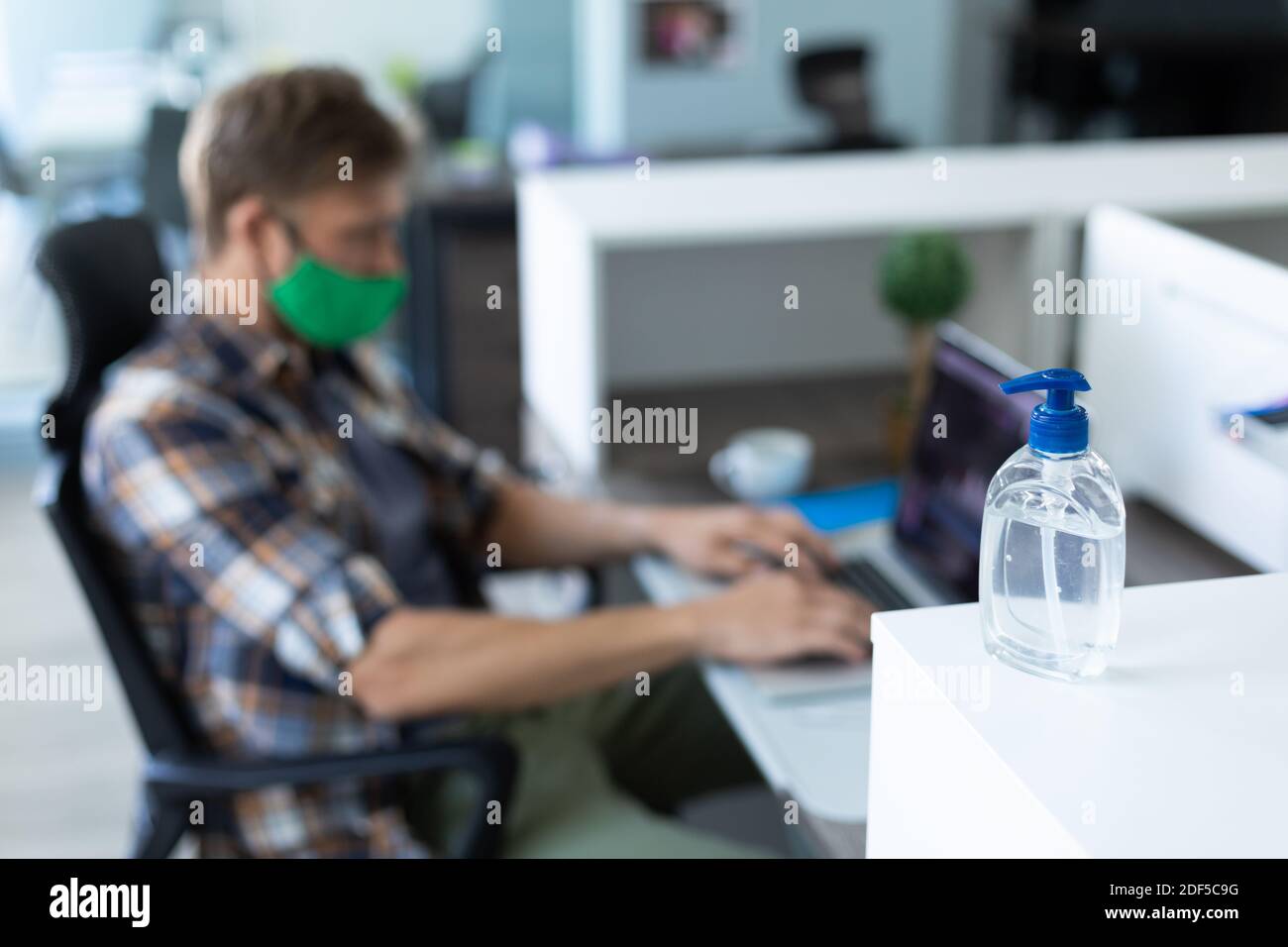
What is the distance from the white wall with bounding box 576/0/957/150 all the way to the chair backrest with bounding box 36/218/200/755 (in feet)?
12.8

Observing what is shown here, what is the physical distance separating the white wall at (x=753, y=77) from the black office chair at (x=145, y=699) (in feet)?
13.2

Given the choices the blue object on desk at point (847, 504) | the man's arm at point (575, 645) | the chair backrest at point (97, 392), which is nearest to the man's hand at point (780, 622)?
the man's arm at point (575, 645)

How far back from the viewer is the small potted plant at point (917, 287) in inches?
73.0

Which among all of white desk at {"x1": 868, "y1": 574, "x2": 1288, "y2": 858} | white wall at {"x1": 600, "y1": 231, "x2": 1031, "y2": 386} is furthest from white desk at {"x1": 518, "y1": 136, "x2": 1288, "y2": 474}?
white desk at {"x1": 868, "y1": 574, "x2": 1288, "y2": 858}

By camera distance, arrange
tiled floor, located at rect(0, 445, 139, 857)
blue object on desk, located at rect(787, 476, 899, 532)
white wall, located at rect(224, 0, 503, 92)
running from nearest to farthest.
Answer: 1. blue object on desk, located at rect(787, 476, 899, 532)
2. tiled floor, located at rect(0, 445, 139, 857)
3. white wall, located at rect(224, 0, 503, 92)

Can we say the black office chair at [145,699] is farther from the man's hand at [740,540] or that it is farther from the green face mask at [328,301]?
the man's hand at [740,540]

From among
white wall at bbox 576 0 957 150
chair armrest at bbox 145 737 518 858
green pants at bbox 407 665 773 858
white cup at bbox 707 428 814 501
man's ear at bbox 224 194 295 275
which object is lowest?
green pants at bbox 407 665 773 858

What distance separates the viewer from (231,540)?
1.42 m

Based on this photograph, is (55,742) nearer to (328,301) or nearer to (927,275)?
(328,301)

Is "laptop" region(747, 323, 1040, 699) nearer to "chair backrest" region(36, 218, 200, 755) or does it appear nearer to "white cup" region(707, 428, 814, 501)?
"white cup" region(707, 428, 814, 501)

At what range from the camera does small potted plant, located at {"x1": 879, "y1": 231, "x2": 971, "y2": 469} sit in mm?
1854

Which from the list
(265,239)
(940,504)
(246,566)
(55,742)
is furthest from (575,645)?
(55,742)
